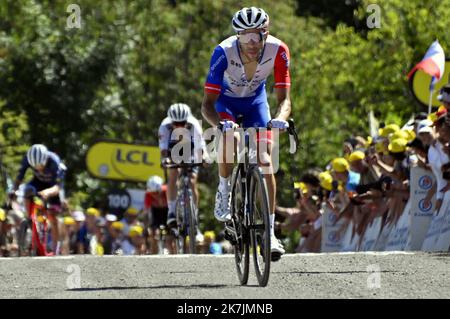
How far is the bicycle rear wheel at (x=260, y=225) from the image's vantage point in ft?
39.3

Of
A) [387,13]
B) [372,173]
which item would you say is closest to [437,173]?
[372,173]

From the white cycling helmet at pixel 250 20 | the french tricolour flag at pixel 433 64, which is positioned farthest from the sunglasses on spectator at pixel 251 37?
the french tricolour flag at pixel 433 64

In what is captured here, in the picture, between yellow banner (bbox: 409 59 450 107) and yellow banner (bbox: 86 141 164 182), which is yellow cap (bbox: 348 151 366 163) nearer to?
yellow banner (bbox: 409 59 450 107)

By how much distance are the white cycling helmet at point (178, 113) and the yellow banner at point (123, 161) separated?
23.3m

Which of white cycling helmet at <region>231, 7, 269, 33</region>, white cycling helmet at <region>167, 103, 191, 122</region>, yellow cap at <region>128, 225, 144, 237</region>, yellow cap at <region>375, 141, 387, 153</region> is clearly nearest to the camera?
white cycling helmet at <region>231, 7, 269, 33</region>

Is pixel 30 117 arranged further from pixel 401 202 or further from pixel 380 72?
pixel 401 202

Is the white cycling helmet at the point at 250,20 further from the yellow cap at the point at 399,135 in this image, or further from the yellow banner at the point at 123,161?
the yellow banner at the point at 123,161

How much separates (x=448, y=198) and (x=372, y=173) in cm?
257

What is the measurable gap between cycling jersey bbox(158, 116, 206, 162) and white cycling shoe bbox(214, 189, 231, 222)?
6167mm

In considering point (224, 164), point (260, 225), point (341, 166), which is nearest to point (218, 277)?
point (224, 164)

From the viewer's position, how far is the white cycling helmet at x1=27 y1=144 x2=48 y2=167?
20.9 meters

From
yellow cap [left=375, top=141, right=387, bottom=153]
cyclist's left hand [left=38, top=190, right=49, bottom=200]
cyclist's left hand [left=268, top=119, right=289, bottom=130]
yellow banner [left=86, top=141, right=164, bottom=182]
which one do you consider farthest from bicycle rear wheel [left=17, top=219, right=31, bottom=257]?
yellow banner [left=86, top=141, right=164, bottom=182]

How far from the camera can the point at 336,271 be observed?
13727 millimetres

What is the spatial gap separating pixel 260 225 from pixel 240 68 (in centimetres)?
165
